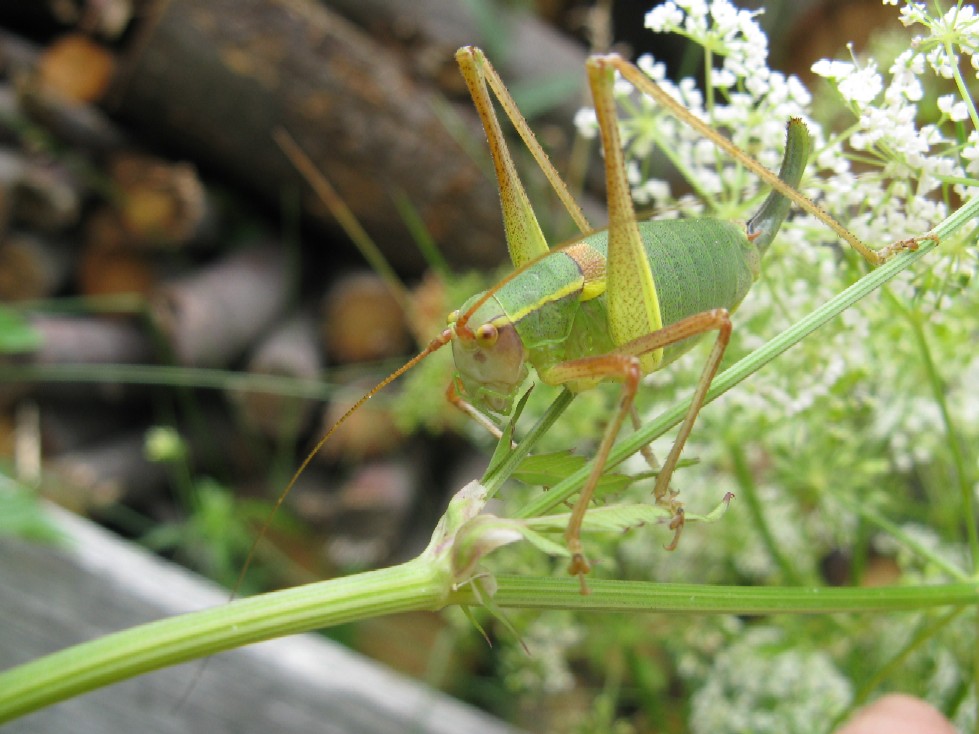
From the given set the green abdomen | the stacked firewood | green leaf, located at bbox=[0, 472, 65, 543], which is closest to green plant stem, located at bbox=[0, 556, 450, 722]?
the green abdomen

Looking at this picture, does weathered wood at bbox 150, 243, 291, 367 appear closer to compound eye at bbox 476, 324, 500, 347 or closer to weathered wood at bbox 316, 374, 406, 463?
weathered wood at bbox 316, 374, 406, 463

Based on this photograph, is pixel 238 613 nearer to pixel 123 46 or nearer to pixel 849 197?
pixel 849 197

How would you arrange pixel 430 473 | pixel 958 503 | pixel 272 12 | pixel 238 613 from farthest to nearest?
1. pixel 430 473
2. pixel 272 12
3. pixel 958 503
4. pixel 238 613

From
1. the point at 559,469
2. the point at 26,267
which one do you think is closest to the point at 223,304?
the point at 26,267

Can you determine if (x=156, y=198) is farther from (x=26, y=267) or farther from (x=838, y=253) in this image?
(x=838, y=253)

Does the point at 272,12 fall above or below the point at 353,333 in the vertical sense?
above

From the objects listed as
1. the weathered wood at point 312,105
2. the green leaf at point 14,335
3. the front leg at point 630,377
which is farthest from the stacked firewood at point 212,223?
the front leg at point 630,377

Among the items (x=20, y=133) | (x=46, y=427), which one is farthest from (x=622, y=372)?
(x=20, y=133)

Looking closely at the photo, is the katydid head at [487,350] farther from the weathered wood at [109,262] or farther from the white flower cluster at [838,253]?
the weathered wood at [109,262]
